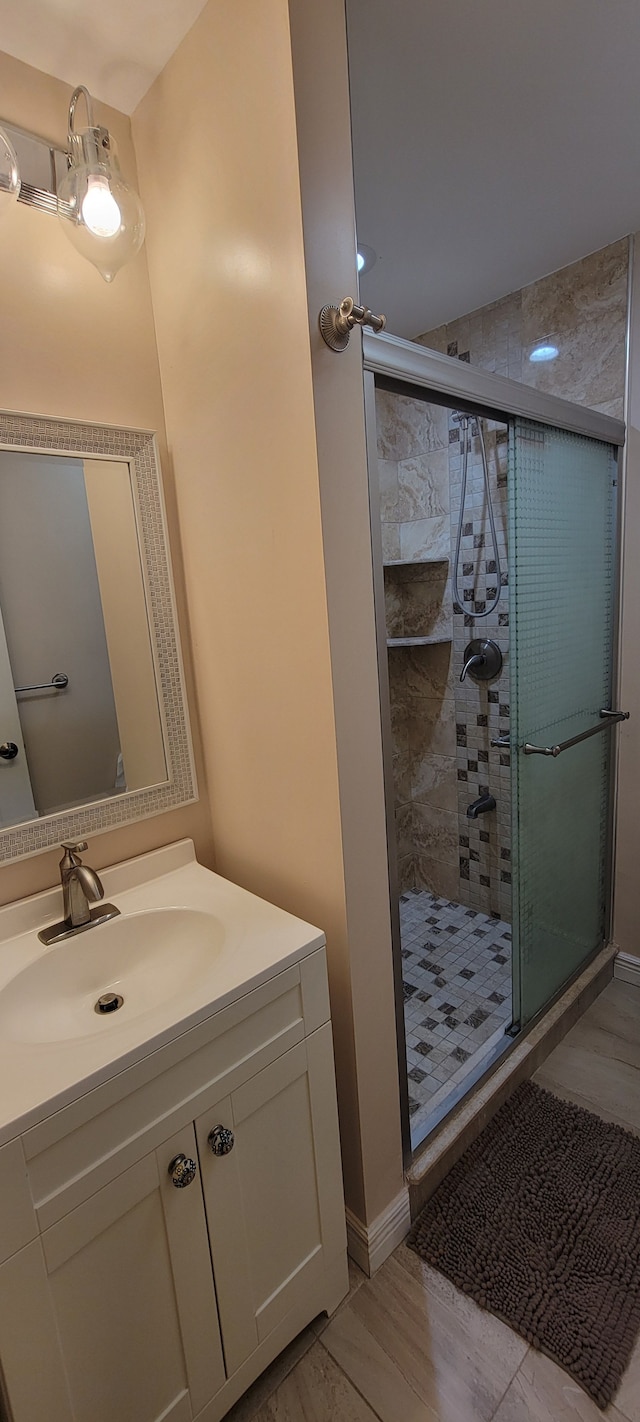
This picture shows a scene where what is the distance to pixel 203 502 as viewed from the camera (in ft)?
4.26

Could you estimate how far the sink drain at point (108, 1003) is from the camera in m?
1.08

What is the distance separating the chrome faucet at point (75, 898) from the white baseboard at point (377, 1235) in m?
0.86

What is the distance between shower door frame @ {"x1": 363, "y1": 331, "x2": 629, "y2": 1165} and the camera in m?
1.11

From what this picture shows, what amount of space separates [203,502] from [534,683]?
1025mm

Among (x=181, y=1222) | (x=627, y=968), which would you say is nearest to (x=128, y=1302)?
(x=181, y=1222)

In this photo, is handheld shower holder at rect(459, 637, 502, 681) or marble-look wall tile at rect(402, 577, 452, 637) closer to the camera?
handheld shower holder at rect(459, 637, 502, 681)

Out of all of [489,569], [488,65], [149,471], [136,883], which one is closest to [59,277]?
[149,471]

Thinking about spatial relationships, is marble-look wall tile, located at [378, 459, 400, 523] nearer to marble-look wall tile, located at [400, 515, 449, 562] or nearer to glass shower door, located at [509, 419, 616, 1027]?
marble-look wall tile, located at [400, 515, 449, 562]

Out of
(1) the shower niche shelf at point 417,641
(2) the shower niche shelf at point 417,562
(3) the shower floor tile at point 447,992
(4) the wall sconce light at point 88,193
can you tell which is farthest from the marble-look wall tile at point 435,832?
(4) the wall sconce light at point 88,193

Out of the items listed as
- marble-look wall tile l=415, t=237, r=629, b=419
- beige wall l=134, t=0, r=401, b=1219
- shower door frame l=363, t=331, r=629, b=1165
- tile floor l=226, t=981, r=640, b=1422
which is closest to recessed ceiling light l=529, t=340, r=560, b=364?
marble-look wall tile l=415, t=237, r=629, b=419

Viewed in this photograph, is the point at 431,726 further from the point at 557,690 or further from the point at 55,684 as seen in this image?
the point at 55,684

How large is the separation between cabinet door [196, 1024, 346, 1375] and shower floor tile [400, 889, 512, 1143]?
0.42 m

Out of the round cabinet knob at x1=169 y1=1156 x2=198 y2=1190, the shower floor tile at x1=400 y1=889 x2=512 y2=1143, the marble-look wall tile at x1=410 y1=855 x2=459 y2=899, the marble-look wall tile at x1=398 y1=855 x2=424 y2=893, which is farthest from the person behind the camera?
the marble-look wall tile at x1=398 y1=855 x2=424 y2=893

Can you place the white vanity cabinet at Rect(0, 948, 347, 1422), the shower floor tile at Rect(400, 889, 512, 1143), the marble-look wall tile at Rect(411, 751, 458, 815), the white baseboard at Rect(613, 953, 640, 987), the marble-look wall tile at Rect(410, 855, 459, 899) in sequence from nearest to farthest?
the white vanity cabinet at Rect(0, 948, 347, 1422)
the shower floor tile at Rect(400, 889, 512, 1143)
the white baseboard at Rect(613, 953, 640, 987)
the marble-look wall tile at Rect(411, 751, 458, 815)
the marble-look wall tile at Rect(410, 855, 459, 899)
